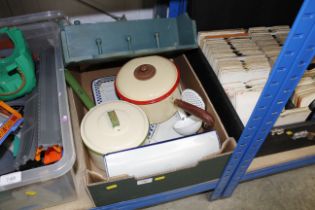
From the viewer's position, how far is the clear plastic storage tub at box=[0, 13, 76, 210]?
25.3 inches

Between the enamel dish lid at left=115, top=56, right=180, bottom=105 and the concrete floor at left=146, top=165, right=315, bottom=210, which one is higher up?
the enamel dish lid at left=115, top=56, right=180, bottom=105

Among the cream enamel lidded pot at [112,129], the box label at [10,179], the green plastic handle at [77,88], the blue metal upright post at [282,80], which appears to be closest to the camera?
the blue metal upright post at [282,80]

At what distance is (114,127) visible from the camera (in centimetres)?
77

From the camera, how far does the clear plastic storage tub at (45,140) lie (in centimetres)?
64

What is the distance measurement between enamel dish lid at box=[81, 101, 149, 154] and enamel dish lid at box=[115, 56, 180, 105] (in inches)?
1.7

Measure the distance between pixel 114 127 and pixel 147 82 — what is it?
192mm

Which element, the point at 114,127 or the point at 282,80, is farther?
the point at 114,127

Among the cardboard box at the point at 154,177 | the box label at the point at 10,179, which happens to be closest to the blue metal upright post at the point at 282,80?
the cardboard box at the point at 154,177

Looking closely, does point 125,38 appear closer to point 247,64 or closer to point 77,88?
point 77,88

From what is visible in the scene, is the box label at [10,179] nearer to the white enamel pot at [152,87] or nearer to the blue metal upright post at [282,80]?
the white enamel pot at [152,87]

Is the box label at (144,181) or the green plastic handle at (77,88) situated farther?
the green plastic handle at (77,88)

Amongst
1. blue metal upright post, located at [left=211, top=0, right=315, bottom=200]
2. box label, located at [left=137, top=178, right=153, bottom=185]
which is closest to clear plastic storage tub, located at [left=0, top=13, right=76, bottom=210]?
box label, located at [left=137, top=178, right=153, bottom=185]

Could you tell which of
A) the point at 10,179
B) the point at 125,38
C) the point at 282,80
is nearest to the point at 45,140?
the point at 10,179

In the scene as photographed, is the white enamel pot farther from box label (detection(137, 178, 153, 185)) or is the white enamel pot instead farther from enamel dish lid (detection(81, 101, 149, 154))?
box label (detection(137, 178, 153, 185))
